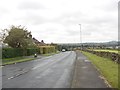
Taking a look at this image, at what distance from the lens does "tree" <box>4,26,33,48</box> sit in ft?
176

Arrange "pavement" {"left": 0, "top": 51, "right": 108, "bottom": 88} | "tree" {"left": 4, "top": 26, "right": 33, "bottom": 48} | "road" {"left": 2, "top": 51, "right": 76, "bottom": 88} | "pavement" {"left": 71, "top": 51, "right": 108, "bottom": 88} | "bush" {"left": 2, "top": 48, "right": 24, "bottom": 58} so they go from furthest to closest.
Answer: "tree" {"left": 4, "top": 26, "right": 33, "bottom": 48} < "bush" {"left": 2, "top": 48, "right": 24, "bottom": 58} < "road" {"left": 2, "top": 51, "right": 76, "bottom": 88} < "pavement" {"left": 0, "top": 51, "right": 108, "bottom": 88} < "pavement" {"left": 71, "top": 51, "right": 108, "bottom": 88}

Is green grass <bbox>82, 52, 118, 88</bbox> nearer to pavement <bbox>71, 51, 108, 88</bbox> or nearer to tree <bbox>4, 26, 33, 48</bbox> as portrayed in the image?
pavement <bbox>71, 51, 108, 88</bbox>

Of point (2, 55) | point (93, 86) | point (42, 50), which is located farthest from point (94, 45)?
point (93, 86)

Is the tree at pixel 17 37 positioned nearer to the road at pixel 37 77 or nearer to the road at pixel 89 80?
the road at pixel 37 77

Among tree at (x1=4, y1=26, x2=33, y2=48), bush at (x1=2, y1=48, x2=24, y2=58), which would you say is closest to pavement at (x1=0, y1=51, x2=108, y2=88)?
bush at (x1=2, y1=48, x2=24, y2=58)

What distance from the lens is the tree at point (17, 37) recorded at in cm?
5372

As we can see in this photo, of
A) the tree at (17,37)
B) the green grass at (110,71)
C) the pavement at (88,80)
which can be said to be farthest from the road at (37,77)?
the tree at (17,37)

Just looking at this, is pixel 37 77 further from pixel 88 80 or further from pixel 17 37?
pixel 17 37

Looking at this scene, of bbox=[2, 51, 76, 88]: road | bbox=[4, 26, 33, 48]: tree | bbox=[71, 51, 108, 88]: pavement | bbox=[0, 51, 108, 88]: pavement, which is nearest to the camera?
A: bbox=[71, 51, 108, 88]: pavement

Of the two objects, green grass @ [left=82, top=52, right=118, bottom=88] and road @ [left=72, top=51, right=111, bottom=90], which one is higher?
green grass @ [left=82, top=52, right=118, bottom=88]

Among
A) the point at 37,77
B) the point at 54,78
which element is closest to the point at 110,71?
the point at 54,78

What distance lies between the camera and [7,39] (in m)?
54.9

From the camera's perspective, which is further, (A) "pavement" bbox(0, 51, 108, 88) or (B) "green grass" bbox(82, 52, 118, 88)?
(B) "green grass" bbox(82, 52, 118, 88)

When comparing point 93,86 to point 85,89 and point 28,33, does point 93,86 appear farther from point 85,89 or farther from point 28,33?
point 28,33
